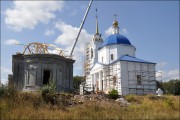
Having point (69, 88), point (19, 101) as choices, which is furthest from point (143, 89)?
point (19, 101)

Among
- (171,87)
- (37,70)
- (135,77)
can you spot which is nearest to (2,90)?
(37,70)

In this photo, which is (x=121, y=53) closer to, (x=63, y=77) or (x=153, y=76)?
(x=153, y=76)

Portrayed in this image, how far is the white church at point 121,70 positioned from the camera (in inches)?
1558

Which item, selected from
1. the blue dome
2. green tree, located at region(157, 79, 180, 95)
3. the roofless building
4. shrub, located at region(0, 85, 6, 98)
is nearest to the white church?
the blue dome

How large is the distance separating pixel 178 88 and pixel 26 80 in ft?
184

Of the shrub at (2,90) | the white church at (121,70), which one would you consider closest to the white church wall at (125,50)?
the white church at (121,70)

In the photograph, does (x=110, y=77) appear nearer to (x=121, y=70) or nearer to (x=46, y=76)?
(x=121, y=70)

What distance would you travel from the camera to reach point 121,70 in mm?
39562

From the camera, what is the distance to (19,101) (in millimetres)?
16016

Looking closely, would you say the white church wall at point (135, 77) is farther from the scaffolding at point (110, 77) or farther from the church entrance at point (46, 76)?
the church entrance at point (46, 76)

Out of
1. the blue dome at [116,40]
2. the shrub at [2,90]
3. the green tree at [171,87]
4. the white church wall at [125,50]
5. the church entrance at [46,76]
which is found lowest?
the green tree at [171,87]

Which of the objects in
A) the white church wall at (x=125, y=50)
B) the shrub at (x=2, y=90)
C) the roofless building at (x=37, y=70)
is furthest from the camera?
the white church wall at (x=125, y=50)

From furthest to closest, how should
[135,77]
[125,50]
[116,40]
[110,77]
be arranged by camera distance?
[116,40] → [125,50] → [110,77] → [135,77]

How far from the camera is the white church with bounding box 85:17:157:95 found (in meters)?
39.6
